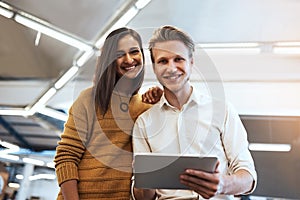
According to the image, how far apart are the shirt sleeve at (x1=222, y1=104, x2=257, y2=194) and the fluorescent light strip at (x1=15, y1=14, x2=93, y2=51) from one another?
253 cm

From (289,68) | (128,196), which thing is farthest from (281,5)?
(128,196)

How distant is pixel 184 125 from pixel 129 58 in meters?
0.31

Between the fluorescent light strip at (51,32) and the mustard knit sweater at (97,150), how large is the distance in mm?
2186

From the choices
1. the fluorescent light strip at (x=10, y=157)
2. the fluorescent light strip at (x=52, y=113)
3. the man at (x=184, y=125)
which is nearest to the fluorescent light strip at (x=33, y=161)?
the fluorescent light strip at (x=10, y=157)

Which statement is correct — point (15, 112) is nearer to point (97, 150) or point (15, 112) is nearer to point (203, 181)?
point (97, 150)

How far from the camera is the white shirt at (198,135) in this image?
43.2 inches

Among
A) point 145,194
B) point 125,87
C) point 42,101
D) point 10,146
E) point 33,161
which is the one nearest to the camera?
point 145,194

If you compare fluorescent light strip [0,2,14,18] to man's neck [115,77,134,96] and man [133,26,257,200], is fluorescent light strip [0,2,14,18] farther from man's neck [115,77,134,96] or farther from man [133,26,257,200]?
man [133,26,257,200]

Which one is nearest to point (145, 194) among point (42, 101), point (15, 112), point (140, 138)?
point (140, 138)

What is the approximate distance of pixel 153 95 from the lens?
1312mm

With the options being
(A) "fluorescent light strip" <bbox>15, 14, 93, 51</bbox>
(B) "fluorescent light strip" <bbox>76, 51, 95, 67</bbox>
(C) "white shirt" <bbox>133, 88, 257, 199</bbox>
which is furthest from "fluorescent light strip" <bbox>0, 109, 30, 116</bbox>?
(C) "white shirt" <bbox>133, 88, 257, 199</bbox>

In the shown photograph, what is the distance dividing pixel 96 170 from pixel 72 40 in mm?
2503

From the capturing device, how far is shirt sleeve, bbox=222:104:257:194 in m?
1.08

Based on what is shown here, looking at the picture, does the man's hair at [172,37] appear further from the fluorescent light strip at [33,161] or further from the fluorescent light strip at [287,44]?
the fluorescent light strip at [33,161]
